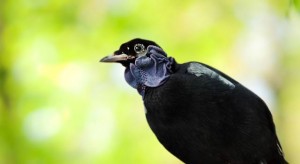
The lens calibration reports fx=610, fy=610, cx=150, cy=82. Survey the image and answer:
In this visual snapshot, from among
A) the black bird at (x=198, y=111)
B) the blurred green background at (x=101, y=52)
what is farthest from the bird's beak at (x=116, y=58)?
the blurred green background at (x=101, y=52)

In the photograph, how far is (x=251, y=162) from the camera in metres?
1.01

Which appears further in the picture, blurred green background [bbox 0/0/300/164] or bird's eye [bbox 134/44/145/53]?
blurred green background [bbox 0/0/300/164]

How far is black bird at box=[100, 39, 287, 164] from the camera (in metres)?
0.98

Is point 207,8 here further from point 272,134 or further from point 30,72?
point 272,134

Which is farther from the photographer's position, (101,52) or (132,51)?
(101,52)

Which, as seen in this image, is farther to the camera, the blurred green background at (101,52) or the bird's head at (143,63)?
the blurred green background at (101,52)

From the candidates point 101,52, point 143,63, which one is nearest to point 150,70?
point 143,63

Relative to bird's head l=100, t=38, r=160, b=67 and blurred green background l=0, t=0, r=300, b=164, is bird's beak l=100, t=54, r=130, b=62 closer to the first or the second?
bird's head l=100, t=38, r=160, b=67

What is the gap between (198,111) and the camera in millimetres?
992

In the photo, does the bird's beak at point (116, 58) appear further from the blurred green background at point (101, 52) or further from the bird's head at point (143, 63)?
A: the blurred green background at point (101, 52)

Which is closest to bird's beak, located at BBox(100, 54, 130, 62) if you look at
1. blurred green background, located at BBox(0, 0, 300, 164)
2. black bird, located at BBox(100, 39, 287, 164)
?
black bird, located at BBox(100, 39, 287, 164)

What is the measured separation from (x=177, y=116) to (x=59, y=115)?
2.04 meters

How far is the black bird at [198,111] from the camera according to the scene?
3.23 feet

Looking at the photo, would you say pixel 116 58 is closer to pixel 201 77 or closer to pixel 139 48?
pixel 139 48
